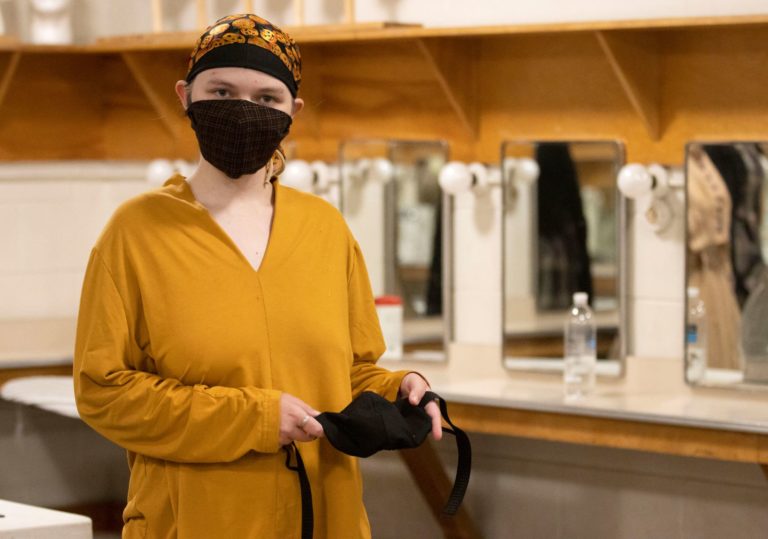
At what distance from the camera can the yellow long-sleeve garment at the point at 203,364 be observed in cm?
153

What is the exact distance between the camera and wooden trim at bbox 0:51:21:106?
3.69m

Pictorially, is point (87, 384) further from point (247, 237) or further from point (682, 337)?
point (682, 337)

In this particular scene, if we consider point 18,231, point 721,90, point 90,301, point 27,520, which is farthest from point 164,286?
Result: point 18,231

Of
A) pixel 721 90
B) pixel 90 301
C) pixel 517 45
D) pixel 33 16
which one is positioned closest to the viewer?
pixel 90 301

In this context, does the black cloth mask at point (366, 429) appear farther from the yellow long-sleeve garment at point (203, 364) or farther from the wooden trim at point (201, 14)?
the wooden trim at point (201, 14)

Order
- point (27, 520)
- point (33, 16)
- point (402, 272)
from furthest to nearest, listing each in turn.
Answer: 1. point (33, 16)
2. point (402, 272)
3. point (27, 520)

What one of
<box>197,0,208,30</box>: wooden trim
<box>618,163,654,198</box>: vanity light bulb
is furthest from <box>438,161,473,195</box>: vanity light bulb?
<box>197,0,208,30</box>: wooden trim

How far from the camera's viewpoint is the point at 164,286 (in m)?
1.55

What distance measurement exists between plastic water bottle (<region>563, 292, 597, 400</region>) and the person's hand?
1672 millimetres

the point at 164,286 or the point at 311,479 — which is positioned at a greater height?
the point at 164,286

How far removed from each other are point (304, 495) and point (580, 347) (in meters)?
1.70

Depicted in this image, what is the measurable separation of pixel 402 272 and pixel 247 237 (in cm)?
191

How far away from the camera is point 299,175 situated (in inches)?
141

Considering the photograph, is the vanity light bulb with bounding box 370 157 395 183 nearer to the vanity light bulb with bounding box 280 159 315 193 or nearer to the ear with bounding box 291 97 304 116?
the vanity light bulb with bounding box 280 159 315 193
